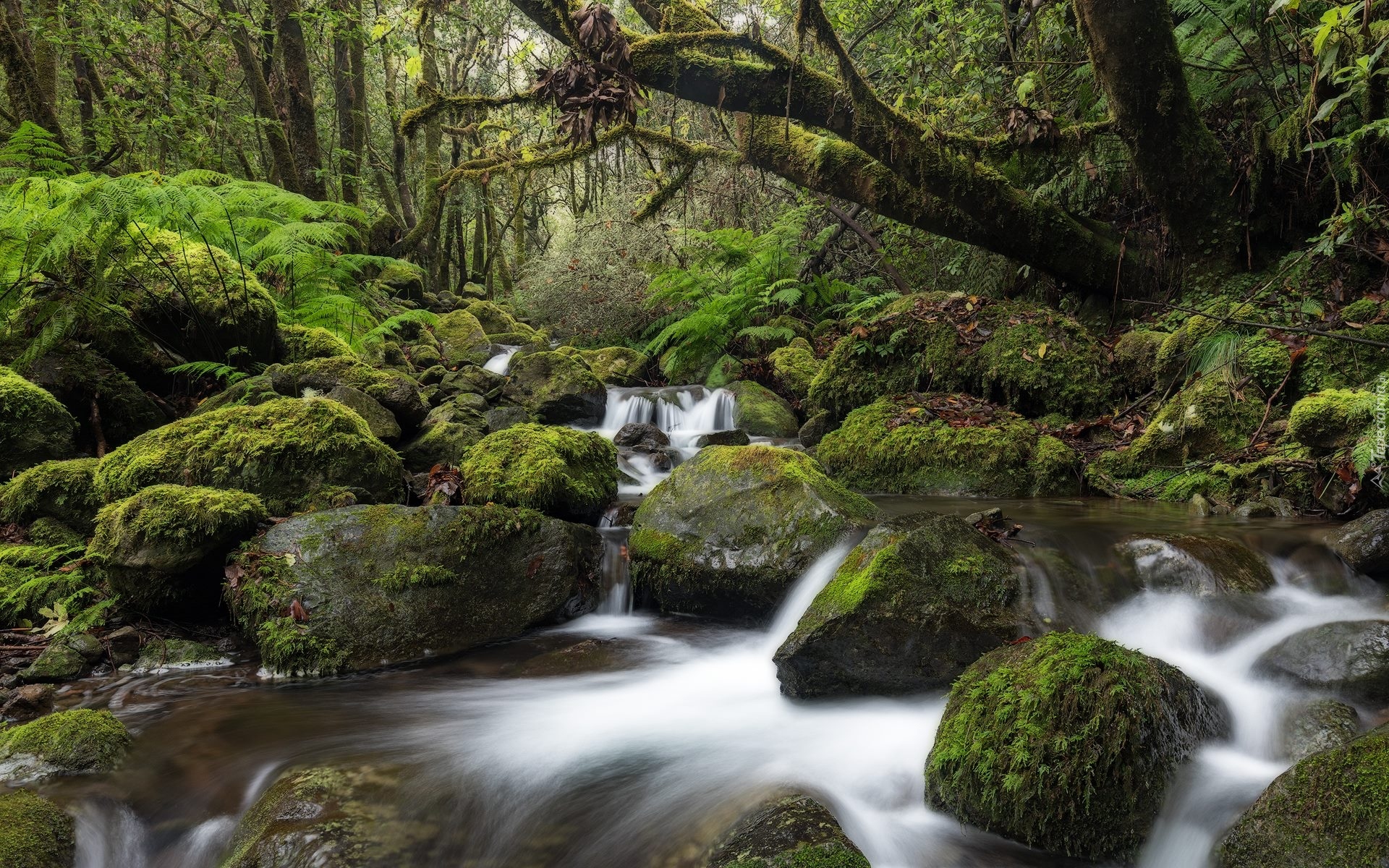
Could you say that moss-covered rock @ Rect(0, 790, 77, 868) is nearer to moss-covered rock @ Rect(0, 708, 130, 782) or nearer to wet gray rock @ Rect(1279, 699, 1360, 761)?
moss-covered rock @ Rect(0, 708, 130, 782)

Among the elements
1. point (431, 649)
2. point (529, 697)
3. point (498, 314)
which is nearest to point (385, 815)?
point (529, 697)

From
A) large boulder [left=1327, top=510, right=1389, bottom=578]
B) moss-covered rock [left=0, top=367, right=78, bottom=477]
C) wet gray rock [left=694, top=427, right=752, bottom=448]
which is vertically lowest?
large boulder [left=1327, top=510, right=1389, bottom=578]

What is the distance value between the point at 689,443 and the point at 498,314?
868 centimetres

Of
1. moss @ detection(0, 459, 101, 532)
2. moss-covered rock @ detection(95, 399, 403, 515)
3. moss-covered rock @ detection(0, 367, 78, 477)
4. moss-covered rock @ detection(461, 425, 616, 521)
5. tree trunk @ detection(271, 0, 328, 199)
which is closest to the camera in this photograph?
moss @ detection(0, 459, 101, 532)

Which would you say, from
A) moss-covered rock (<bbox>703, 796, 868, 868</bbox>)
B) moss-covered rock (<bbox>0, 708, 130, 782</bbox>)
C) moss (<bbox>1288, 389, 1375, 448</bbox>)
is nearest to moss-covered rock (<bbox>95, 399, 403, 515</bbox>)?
moss-covered rock (<bbox>0, 708, 130, 782</bbox>)

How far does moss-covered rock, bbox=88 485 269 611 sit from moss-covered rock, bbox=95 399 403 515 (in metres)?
0.32

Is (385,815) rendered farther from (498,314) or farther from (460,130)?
(498,314)

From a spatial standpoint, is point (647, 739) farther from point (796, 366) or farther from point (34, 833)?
point (796, 366)

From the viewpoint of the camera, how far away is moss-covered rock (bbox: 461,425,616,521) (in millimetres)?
5203

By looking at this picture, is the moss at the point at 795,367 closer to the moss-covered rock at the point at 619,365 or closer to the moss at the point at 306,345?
the moss-covered rock at the point at 619,365

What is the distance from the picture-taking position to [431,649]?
172 inches

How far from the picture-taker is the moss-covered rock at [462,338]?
43.3 ft

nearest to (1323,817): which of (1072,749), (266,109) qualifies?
(1072,749)

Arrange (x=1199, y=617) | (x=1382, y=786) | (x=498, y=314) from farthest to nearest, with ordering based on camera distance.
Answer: (x=498, y=314) → (x=1199, y=617) → (x=1382, y=786)
